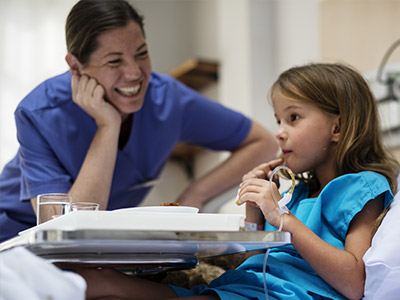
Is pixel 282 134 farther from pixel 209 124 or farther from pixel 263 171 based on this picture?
pixel 209 124

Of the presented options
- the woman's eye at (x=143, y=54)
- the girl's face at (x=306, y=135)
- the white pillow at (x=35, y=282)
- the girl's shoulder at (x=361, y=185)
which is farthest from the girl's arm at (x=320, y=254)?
the woman's eye at (x=143, y=54)

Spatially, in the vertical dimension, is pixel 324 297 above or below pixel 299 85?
below

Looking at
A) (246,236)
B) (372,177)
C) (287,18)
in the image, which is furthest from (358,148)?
(287,18)

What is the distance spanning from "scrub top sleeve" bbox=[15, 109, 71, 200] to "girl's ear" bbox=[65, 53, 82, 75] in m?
0.17

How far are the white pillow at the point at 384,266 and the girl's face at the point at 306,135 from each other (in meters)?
0.30

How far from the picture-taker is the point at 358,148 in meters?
1.22

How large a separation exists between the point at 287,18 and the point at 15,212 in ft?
7.12

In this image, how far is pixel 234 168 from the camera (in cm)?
184

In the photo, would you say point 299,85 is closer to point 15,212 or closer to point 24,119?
point 24,119

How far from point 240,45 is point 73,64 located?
1997 mm

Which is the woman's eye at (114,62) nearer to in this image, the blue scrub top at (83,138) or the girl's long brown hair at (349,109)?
the blue scrub top at (83,138)

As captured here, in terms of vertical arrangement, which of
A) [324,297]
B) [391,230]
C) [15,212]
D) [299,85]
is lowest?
[15,212]

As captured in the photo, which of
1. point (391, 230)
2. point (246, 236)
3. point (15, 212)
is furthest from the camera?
point (15, 212)

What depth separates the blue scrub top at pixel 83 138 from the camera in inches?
57.3
